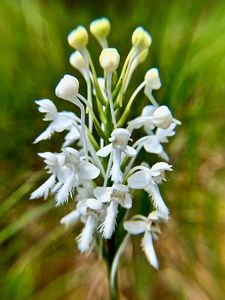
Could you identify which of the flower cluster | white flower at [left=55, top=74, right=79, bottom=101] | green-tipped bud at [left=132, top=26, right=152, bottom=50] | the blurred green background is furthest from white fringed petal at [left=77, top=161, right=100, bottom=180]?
the blurred green background

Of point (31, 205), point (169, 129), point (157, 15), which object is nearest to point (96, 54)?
point (157, 15)

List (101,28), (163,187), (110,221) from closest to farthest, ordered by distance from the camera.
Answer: (110,221)
(101,28)
(163,187)

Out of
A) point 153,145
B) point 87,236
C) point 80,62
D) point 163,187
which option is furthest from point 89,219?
point 163,187

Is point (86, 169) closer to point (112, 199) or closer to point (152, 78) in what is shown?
point (112, 199)

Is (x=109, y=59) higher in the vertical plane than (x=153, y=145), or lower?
higher

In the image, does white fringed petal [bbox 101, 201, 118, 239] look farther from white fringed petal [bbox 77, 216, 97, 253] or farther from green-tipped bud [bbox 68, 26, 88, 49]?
green-tipped bud [bbox 68, 26, 88, 49]
